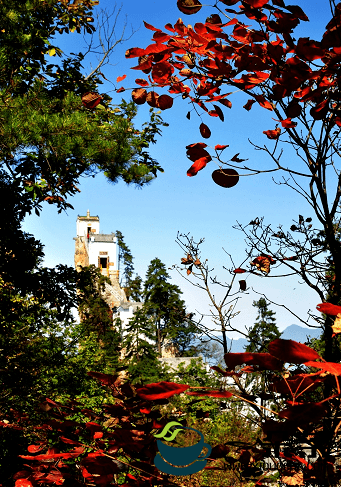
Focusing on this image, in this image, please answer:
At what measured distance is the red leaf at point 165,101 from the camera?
131cm

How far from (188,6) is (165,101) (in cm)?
29

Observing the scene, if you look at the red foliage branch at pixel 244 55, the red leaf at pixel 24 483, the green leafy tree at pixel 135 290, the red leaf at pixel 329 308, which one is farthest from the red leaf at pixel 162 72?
the green leafy tree at pixel 135 290

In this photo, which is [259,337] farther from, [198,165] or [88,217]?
[88,217]

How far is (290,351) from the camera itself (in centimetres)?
62

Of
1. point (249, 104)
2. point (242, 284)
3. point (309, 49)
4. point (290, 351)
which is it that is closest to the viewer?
point (290, 351)

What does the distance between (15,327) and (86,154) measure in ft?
11.1

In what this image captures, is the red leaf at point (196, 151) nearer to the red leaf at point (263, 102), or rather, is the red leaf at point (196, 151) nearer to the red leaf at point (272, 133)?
the red leaf at point (263, 102)

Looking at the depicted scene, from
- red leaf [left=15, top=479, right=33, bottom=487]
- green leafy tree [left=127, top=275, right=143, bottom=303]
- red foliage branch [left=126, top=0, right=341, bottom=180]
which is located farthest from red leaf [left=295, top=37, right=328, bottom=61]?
green leafy tree [left=127, top=275, right=143, bottom=303]

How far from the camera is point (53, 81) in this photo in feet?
18.1

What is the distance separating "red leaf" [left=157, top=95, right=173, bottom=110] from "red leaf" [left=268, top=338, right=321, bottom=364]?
3.13ft

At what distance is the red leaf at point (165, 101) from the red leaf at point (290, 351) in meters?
0.95

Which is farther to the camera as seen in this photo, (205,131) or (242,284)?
(242,284)

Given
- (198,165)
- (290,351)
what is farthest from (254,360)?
(198,165)

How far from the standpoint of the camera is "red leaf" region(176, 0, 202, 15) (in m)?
1.20
